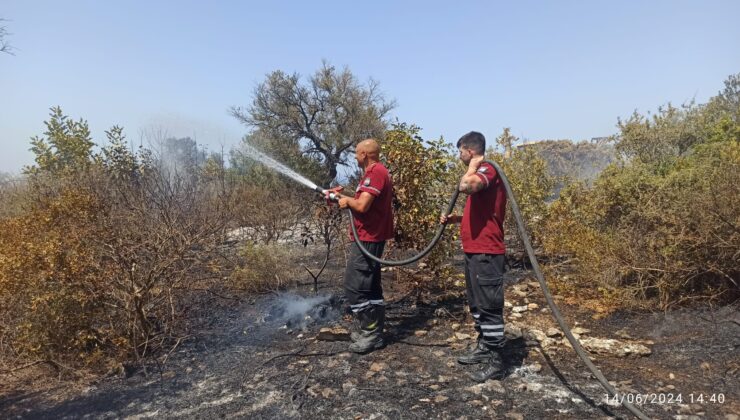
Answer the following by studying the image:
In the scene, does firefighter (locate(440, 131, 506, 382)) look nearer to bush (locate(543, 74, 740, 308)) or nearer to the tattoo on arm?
the tattoo on arm

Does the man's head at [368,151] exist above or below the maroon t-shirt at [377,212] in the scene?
above

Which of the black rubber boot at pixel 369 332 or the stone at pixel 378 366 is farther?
the black rubber boot at pixel 369 332

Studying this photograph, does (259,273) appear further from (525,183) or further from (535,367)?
(525,183)

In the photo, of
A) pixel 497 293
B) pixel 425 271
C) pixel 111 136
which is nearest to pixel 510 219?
pixel 425 271

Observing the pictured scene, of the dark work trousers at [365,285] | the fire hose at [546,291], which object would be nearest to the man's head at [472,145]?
the fire hose at [546,291]

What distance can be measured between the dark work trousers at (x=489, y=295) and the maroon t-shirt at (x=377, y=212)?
892 millimetres

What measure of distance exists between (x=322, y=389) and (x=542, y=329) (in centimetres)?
227

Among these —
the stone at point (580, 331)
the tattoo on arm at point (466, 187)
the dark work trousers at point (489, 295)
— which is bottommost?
the stone at point (580, 331)

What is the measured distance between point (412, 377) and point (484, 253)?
1.12 m

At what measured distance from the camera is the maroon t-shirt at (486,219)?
130 inches

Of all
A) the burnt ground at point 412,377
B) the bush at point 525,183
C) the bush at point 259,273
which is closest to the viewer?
the burnt ground at point 412,377

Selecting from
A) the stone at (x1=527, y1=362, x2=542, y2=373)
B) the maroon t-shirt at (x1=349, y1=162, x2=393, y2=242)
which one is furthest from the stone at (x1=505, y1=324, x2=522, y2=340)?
the maroon t-shirt at (x1=349, y1=162, x2=393, y2=242)

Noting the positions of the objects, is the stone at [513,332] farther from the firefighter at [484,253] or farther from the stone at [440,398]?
the stone at [440,398]

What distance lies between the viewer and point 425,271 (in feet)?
16.7
